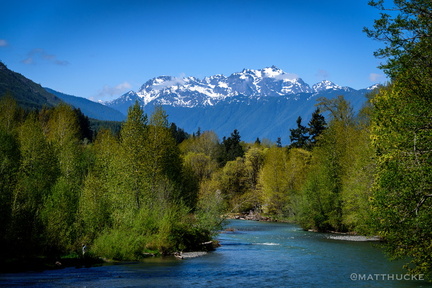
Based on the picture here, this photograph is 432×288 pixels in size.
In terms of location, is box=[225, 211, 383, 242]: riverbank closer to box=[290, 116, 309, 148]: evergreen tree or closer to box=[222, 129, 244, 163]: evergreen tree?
box=[290, 116, 309, 148]: evergreen tree

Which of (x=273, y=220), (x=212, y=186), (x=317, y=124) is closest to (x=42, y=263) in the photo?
(x=212, y=186)

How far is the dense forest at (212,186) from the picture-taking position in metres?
20.3

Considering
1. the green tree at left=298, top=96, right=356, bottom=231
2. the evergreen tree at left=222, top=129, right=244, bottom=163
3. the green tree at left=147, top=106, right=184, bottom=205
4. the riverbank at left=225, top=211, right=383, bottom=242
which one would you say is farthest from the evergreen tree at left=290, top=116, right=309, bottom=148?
the green tree at left=147, top=106, right=184, bottom=205

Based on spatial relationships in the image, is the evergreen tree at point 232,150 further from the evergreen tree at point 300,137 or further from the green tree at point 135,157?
the green tree at point 135,157

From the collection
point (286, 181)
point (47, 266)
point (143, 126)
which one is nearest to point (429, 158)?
point (47, 266)

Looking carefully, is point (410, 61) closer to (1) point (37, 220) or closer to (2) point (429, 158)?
(2) point (429, 158)

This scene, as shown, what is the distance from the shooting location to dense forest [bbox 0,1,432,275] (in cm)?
2031

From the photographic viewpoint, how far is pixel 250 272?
1277 inches

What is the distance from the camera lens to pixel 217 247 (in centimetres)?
4831

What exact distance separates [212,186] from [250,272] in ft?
160

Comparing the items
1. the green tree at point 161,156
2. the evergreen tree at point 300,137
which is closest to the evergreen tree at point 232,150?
the evergreen tree at point 300,137

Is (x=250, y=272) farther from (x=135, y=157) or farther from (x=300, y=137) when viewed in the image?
(x=300, y=137)

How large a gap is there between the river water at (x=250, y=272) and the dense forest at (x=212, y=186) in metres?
2.74

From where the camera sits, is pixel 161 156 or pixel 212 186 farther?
pixel 212 186
